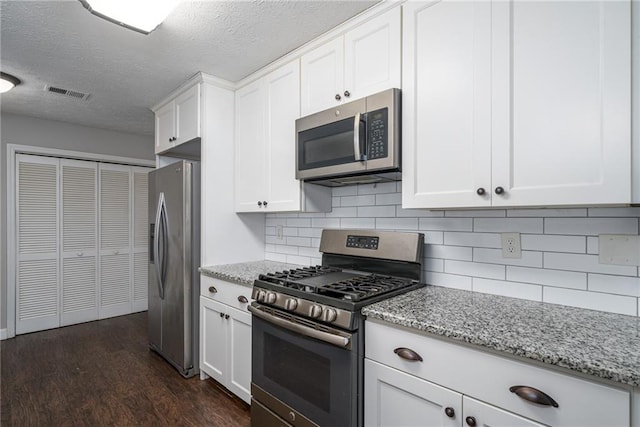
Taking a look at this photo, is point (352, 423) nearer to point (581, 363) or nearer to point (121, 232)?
point (581, 363)

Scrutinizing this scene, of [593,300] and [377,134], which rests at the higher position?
[377,134]

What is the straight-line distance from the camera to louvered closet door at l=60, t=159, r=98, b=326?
3.84 metres

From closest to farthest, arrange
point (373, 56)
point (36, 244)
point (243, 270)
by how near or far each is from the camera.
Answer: point (373, 56) → point (243, 270) → point (36, 244)

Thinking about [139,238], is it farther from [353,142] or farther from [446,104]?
[446,104]

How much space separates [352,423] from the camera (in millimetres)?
1376

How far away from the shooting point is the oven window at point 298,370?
1479 mm

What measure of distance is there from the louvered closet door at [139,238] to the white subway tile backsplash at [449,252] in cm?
384

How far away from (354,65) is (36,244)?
13.2 feet

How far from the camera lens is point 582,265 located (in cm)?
136

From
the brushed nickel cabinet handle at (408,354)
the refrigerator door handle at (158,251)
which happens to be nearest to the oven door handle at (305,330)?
the brushed nickel cabinet handle at (408,354)

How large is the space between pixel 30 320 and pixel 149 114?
8.76ft

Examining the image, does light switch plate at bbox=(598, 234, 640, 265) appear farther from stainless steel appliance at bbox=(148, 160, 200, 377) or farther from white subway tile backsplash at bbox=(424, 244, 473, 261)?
stainless steel appliance at bbox=(148, 160, 200, 377)

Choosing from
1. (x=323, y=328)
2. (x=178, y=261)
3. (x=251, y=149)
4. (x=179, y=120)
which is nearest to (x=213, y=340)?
(x=178, y=261)

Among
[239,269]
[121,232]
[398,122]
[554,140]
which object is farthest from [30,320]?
[554,140]
